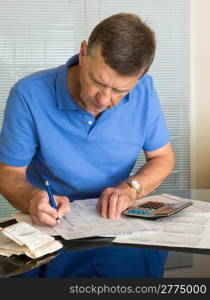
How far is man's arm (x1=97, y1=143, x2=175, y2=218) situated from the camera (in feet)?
4.13

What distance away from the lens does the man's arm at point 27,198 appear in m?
1.16

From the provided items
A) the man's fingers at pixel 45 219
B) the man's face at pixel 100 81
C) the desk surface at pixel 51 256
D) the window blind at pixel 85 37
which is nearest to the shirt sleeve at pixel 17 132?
the man's face at pixel 100 81

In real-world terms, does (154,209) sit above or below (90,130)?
below

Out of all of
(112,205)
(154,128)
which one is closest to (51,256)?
(112,205)

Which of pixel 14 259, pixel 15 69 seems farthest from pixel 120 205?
pixel 15 69

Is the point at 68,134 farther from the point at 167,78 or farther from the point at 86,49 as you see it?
the point at 167,78

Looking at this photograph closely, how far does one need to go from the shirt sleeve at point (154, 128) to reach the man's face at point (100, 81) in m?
0.36

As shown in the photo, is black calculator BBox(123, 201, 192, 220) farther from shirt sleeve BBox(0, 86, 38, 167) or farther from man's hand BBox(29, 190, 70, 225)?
shirt sleeve BBox(0, 86, 38, 167)

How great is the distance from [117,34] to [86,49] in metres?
0.15

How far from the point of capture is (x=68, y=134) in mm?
1493

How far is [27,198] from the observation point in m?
1.31

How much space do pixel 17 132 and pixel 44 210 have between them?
369 millimetres

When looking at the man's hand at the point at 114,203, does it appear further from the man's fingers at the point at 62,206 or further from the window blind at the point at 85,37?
the window blind at the point at 85,37

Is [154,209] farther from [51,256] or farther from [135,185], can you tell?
[51,256]
